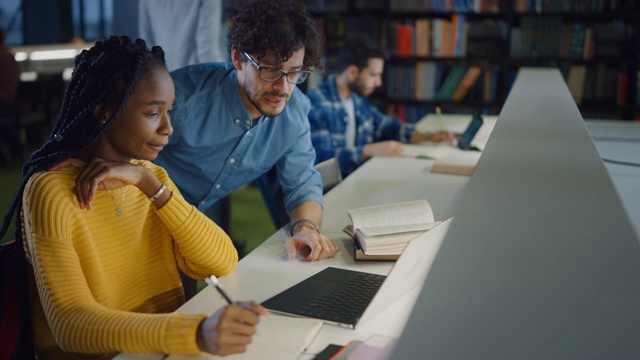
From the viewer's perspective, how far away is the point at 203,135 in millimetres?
1997

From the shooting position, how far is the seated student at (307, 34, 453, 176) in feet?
10.6

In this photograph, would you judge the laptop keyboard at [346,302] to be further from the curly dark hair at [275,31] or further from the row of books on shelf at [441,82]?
the row of books on shelf at [441,82]

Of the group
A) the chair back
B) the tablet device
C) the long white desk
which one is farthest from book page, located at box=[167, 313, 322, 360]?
the tablet device

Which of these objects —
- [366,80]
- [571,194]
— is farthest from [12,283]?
[366,80]

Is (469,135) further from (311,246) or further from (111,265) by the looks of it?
(111,265)

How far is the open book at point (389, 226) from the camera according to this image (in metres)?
1.69

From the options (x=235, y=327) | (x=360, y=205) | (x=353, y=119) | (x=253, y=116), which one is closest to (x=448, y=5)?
(x=353, y=119)

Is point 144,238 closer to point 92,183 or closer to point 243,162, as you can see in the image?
point 92,183

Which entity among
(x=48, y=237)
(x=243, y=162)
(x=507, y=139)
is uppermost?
(x=507, y=139)

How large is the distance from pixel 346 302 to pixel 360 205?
0.91m

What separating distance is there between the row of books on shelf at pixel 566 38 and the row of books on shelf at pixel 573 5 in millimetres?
78

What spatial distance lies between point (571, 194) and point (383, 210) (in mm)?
1220

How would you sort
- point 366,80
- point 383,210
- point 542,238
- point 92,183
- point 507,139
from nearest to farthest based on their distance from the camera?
point 542,238
point 507,139
point 92,183
point 383,210
point 366,80

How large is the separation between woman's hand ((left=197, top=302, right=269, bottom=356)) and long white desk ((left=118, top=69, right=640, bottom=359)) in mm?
145
